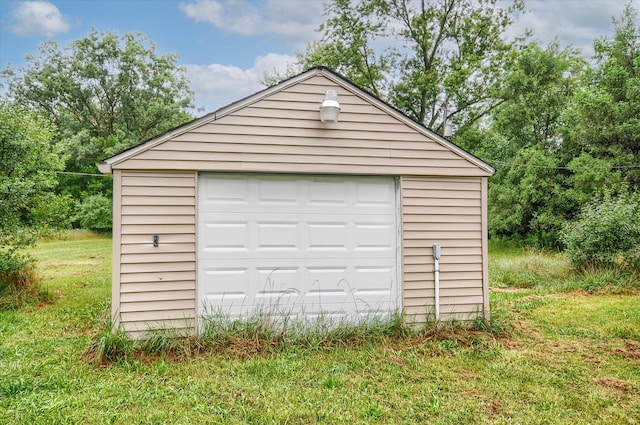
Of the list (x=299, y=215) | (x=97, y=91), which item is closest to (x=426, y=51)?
(x=299, y=215)

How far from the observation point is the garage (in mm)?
4297

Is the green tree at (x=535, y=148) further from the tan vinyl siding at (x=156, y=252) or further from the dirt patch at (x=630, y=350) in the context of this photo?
the tan vinyl siding at (x=156, y=252)

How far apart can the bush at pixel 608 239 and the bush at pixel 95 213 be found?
21361mm

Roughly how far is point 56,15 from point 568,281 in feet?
77.1

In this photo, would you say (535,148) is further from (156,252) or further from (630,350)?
(156,252)

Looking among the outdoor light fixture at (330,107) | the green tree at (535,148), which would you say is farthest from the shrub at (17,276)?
the green tree at (535,148)

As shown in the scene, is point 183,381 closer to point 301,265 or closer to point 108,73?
point 301,265

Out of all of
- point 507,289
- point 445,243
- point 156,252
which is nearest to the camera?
point 156,252

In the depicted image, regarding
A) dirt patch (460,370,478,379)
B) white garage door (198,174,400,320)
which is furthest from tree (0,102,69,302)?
dirt patch (460,370,478,379)

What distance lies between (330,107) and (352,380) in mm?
2924

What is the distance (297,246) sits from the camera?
15.4 feet

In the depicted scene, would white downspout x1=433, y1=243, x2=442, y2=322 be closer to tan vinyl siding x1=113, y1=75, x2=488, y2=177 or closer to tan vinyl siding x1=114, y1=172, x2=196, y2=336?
tan vinyl siding x1=113, y1=75, x2=488, y2=177

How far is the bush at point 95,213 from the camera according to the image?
68.1ft

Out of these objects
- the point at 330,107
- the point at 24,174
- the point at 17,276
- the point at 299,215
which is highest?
the point at 330,107
